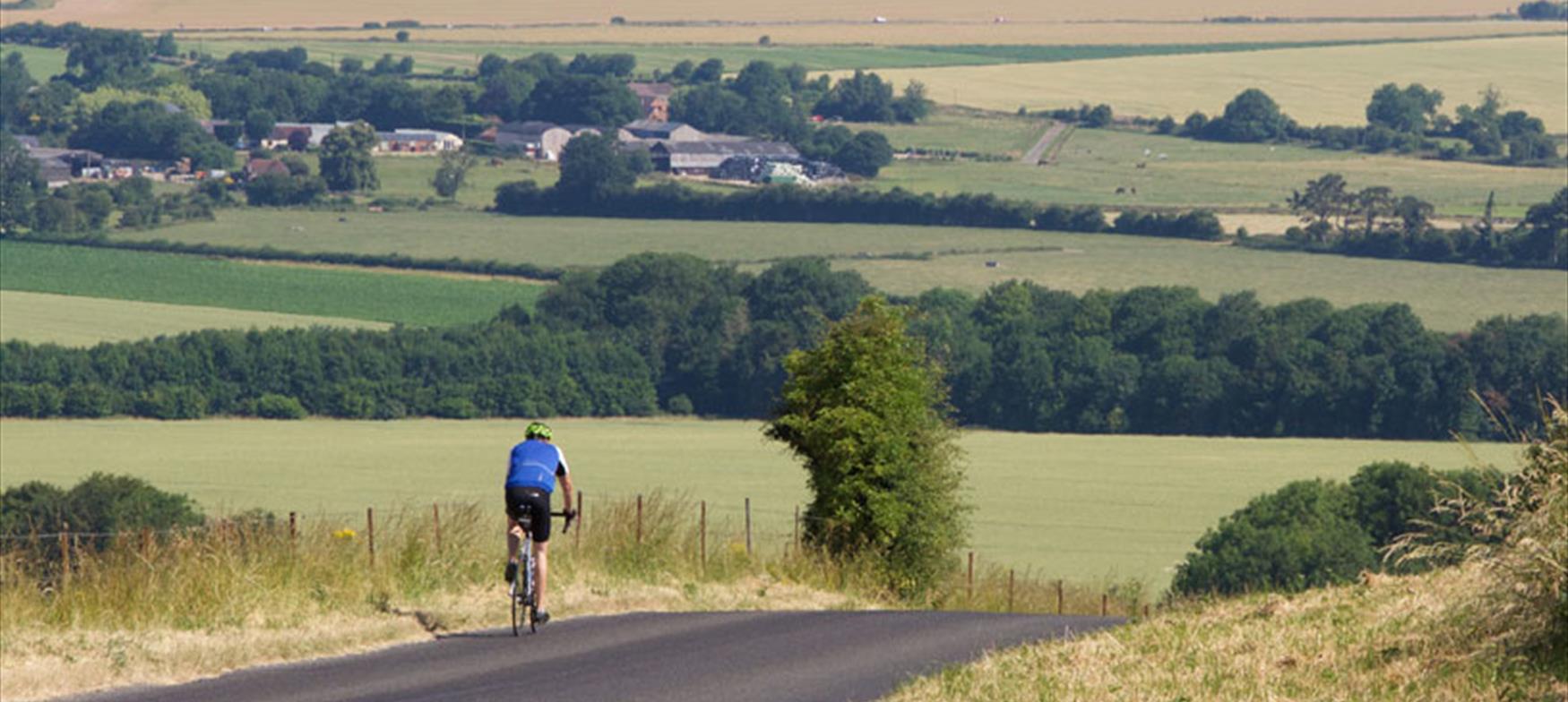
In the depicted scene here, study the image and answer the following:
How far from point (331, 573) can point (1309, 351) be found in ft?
369

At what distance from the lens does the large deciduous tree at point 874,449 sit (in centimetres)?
3256

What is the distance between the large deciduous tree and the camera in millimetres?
32562

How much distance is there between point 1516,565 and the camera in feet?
49.3

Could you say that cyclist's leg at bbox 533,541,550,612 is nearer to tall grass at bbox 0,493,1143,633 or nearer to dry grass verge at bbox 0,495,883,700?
dry grass verge at bbox 0,495,883,700

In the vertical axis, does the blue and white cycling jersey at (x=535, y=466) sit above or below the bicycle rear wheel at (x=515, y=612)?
above

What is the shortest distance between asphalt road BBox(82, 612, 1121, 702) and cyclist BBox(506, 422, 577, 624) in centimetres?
54

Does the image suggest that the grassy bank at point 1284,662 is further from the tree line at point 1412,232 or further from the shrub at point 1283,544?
the tree line at point 1412,232

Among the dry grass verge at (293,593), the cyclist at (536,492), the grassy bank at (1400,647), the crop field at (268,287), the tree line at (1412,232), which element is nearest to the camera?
the grassy bank at (1400,647)

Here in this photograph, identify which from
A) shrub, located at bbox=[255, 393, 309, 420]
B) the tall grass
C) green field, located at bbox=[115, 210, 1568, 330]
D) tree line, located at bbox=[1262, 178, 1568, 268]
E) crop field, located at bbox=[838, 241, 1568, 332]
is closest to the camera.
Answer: the tall grass

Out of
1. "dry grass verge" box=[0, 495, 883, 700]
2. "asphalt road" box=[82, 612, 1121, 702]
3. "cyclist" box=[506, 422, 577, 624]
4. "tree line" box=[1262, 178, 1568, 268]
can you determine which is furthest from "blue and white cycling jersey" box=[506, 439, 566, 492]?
"tree line" box=[1262, 178, 1568, 268]

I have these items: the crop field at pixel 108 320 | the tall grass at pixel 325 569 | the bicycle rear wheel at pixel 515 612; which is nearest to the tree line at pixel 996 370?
the crop field at pixel 108 320

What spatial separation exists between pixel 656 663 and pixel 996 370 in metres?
113

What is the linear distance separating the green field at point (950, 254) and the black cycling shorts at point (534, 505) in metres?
123

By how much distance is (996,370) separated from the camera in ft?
429
